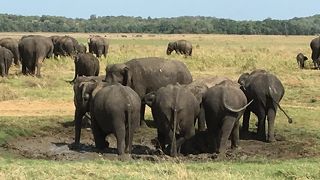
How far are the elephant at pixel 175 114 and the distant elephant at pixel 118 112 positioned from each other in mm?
510

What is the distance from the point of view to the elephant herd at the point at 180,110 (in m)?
13.9

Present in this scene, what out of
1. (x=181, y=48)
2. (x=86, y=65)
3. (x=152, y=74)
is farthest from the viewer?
(x=181, y=48)

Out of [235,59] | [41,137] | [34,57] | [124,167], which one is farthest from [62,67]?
[124,167]

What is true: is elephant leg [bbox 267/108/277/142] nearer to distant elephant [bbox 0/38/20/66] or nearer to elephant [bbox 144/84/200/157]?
elephant [bbox 144/84/200/157]

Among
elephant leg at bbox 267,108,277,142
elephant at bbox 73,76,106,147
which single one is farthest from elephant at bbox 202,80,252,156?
elephant at bbox 73,76,106,147

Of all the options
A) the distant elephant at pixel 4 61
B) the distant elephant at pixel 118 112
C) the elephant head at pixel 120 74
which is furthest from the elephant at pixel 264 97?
the distant elephant at pixel 4 61

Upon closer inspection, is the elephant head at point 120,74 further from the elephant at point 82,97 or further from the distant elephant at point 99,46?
the distant elephant at point 99,46

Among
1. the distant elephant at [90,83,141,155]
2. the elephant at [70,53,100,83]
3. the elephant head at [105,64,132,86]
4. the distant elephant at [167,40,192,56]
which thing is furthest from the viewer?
the distant elephant at [167,40,192,56]

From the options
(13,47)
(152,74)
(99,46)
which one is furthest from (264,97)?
(99,46)

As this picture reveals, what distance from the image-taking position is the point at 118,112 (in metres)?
13.8

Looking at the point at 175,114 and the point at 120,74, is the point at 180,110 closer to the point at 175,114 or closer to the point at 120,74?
the point at 175,114

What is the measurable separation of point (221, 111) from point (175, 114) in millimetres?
1239

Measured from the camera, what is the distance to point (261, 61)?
41.3 meters

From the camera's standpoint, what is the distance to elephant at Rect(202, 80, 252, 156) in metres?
14.5
